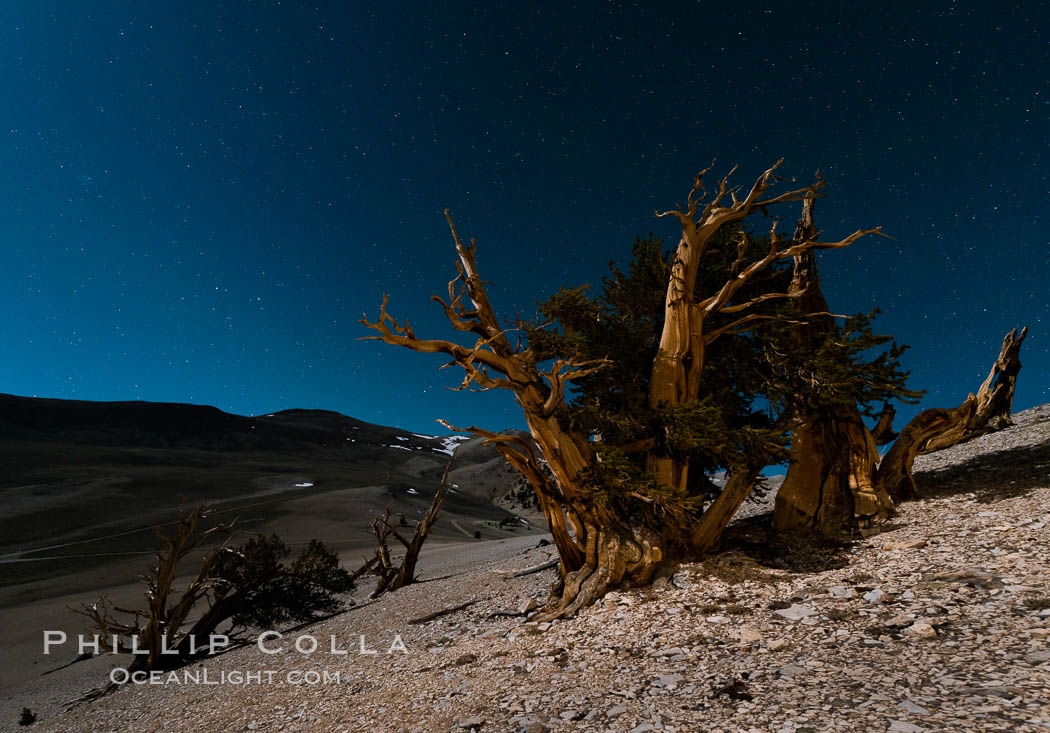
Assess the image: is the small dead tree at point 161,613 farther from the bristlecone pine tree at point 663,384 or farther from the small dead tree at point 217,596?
the bristlecone pine tree at point 663,384

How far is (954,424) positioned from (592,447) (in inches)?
349

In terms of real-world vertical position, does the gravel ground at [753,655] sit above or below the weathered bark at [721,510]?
below

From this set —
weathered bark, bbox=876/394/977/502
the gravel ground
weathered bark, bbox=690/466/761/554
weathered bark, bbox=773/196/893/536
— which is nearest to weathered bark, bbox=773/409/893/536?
weathered bark, bbox=773/196/893/536

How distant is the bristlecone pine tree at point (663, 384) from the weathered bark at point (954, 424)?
2.42ft

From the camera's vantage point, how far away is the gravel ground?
3.48 metres

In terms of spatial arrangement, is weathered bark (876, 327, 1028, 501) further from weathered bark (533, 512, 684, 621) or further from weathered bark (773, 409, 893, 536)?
weathered bark (533, 512, 684, 621)

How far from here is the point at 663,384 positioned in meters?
9.11

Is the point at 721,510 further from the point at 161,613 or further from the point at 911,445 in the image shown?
the point at 161,613

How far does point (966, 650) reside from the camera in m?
3.82

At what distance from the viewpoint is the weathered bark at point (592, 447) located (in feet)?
26.2

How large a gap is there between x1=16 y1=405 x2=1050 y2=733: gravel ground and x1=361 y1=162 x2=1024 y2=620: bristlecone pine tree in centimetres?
101

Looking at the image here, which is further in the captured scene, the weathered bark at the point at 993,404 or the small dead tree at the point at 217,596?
the small dead tree at the point at 217,596

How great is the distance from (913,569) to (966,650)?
262cm

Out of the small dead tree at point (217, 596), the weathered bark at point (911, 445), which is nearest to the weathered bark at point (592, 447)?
the weathered bark at point (911, 445)
